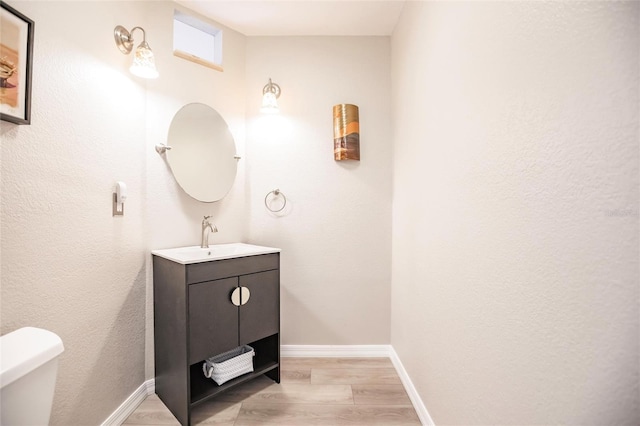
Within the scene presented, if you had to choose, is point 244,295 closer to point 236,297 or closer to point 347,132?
point 236,297

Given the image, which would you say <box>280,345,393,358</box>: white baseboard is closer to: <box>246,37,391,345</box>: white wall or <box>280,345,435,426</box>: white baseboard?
<box>280,345,435,426</box>: white baseboard

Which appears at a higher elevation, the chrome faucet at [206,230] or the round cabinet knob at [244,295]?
the chrome faucet at [206,230]

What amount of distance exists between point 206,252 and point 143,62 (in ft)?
3.58

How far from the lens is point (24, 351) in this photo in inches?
34.5

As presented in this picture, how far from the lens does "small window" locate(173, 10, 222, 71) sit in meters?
1.92

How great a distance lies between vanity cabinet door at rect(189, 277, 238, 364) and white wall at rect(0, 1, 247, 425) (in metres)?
0.42

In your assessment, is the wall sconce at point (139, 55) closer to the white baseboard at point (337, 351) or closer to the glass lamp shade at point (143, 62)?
the glass lamp shade at point (143, 62)

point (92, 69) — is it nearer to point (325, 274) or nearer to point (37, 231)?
point (37, 231)

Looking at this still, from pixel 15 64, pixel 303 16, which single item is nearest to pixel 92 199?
pixel 15 64

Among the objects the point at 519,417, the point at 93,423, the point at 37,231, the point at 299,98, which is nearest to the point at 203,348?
the point at 93,423

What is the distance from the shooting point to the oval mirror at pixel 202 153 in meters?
1.86

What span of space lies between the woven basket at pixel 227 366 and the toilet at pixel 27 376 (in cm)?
87

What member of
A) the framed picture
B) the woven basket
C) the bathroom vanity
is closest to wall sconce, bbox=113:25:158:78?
the framed picture

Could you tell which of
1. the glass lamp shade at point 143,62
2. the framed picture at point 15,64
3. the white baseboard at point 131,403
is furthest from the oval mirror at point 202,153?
the white baseboard at point 131,403
